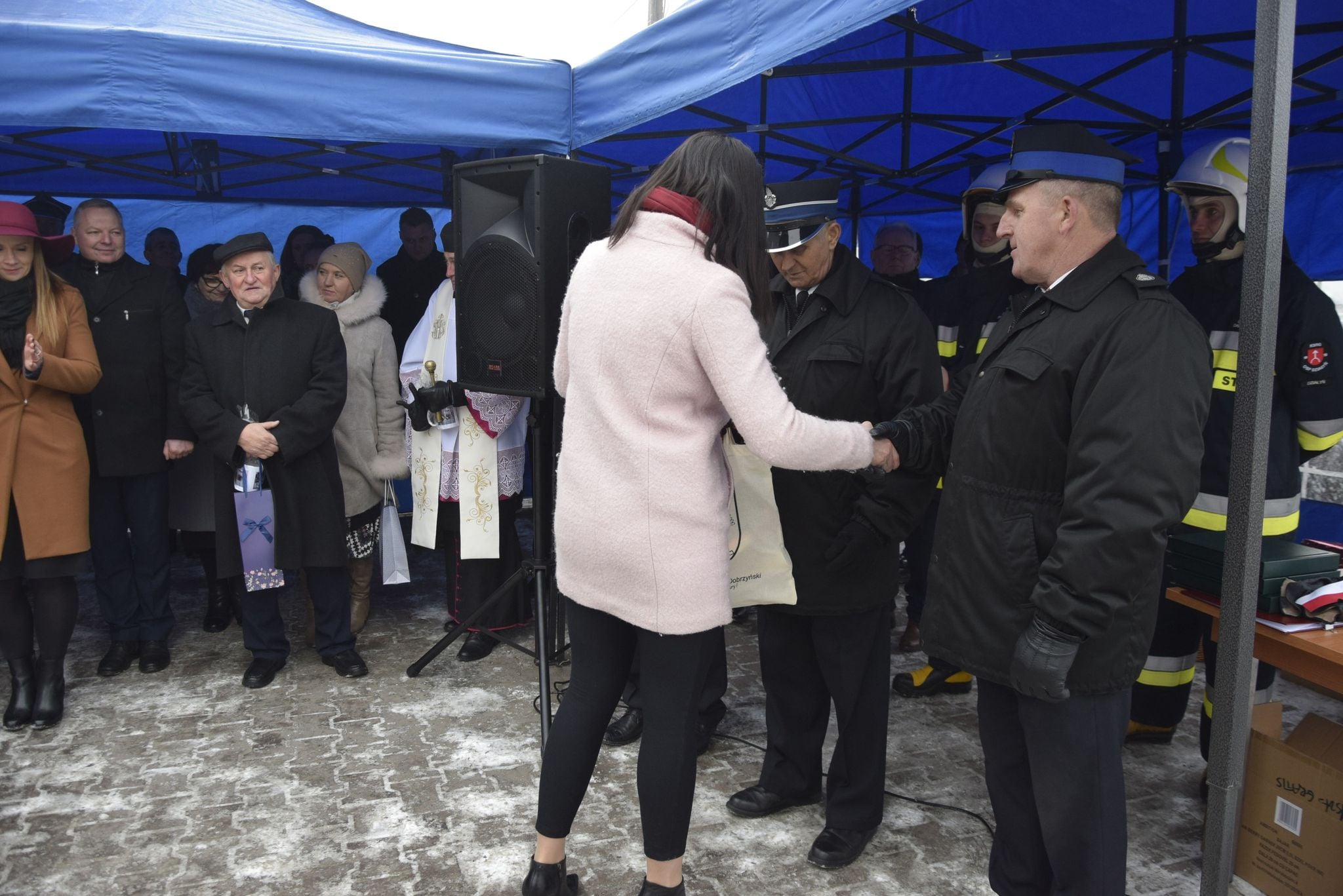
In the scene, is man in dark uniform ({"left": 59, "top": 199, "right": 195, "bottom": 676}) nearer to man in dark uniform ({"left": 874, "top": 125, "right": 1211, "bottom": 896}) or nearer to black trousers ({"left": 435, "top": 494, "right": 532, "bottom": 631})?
black trousers ({"left": 435, "top": 494, "right": 532, "bottom": 631})

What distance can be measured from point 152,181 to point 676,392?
588 centimetres

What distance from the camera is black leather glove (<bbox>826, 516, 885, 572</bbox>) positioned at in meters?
2.57

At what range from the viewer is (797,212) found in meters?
2.64

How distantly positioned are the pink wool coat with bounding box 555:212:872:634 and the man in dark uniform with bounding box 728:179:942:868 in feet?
1.74

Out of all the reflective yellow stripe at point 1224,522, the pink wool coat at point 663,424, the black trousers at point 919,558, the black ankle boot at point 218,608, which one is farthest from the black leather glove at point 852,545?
the black ankle boot at point 218,608

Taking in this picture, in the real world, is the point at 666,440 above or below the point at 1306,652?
above

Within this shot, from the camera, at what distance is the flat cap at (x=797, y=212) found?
262 centimetres

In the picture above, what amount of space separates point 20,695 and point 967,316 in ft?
13.3

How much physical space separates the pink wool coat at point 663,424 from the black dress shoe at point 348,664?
2.37 metres

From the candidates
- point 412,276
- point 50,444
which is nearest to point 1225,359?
point 50,444

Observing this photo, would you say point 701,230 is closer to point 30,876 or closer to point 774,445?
point 774,445

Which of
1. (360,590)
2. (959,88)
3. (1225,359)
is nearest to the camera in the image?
(1225,359)

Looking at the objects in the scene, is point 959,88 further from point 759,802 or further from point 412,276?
point 759,802

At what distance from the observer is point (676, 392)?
196cm
